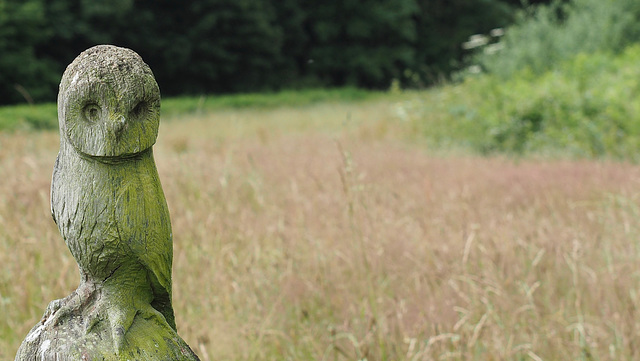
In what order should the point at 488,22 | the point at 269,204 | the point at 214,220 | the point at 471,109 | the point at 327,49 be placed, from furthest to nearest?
1. the point at 488,22
2. the point at 327,49
3. the point at 471,109
4. the point at 269,204
5. the point at 214,220

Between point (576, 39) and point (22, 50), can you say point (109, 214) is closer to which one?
point (576, 39)

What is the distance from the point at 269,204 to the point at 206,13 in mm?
18956

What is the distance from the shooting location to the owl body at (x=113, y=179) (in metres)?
1.10

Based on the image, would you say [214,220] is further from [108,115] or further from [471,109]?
[471,109]

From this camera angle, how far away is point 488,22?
30.8 m

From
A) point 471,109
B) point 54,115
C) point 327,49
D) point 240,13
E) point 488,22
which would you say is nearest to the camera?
point 471,109

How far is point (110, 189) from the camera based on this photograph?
1140mm

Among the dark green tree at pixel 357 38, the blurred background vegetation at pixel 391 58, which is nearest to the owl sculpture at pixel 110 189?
the blurred background vegetation at pixel 391 58

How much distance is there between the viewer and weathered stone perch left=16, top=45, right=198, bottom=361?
110cm

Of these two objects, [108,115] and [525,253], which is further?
[525,253]

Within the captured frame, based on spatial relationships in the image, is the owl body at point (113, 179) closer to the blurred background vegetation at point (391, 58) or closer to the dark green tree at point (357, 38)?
the blurred background vegetation at point (391, 58)

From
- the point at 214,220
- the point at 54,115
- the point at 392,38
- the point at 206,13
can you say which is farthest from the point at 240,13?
the point at 214,220

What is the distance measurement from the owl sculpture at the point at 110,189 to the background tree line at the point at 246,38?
34.0 ft

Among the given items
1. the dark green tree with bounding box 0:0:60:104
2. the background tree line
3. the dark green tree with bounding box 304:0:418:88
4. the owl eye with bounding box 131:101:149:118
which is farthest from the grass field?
the dark green tree with bounding box 304:0:418:88
